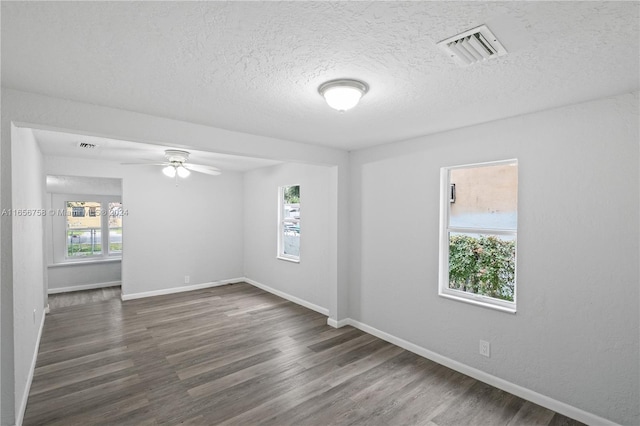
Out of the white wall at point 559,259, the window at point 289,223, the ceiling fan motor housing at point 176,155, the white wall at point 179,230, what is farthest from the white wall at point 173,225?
the white wall at point 559,259

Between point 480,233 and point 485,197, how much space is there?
1.17 ft

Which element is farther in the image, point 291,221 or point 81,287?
point 81,287

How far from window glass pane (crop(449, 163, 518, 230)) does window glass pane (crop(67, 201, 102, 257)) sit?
734cm

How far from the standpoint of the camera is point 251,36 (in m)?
1.47

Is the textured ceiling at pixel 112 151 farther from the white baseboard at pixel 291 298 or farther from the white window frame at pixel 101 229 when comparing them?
the white baseboard at pixel 291 298

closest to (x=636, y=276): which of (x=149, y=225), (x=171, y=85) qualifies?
(x=171, y=85)

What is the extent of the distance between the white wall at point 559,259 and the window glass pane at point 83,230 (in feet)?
22.7

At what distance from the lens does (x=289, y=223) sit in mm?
5781

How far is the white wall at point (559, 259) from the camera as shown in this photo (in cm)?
220

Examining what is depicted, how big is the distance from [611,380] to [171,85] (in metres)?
3.70

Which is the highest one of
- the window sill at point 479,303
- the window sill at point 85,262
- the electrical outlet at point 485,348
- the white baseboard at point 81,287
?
the window sill at point 479,303

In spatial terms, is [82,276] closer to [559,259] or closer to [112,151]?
[112,151]

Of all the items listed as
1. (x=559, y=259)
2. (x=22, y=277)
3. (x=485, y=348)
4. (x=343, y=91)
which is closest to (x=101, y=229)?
(x=22, y=277)

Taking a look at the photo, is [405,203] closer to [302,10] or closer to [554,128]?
[554,128]
